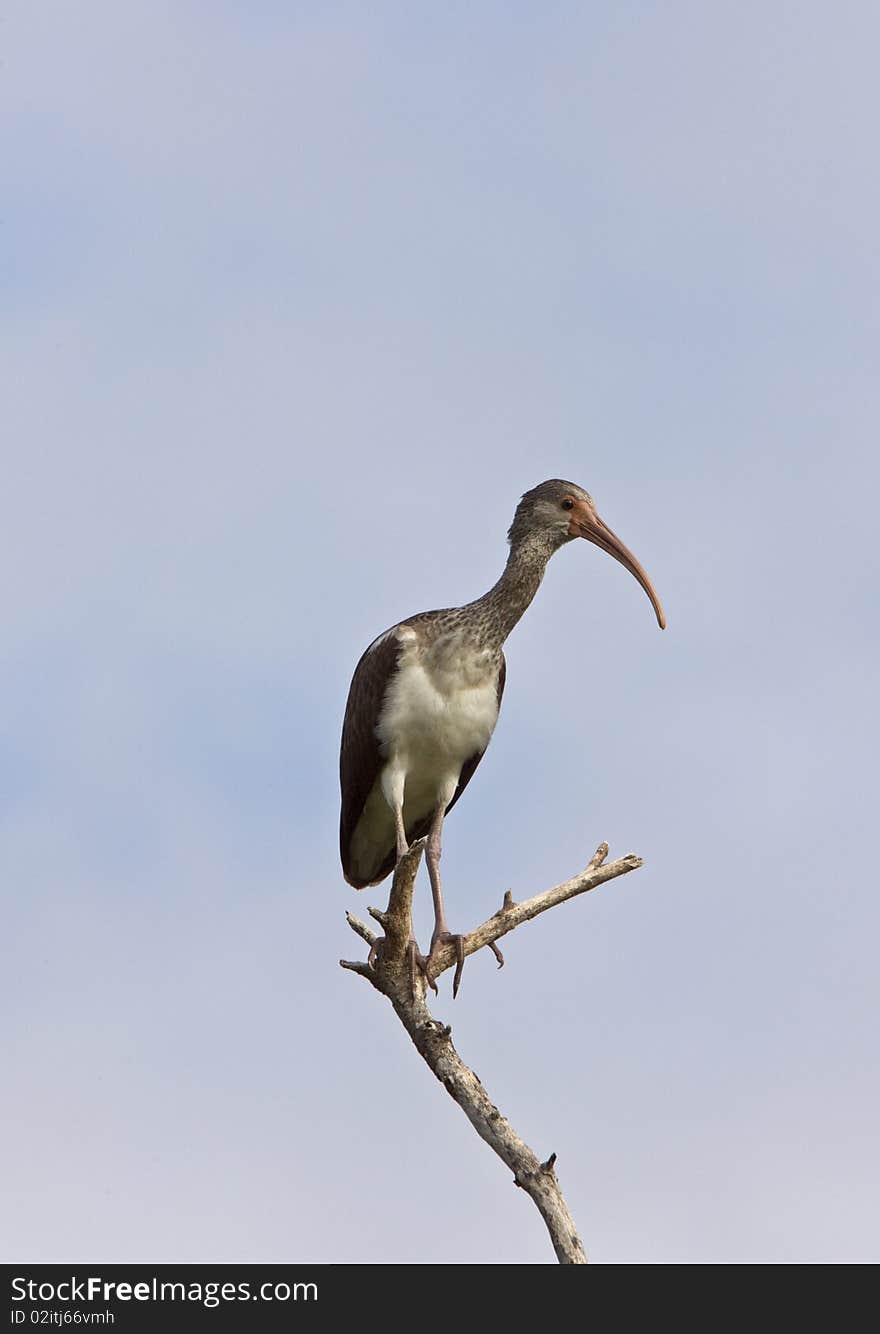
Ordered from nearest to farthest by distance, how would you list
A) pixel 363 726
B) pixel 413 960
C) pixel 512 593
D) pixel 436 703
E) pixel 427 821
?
1. pixel 413 960
2. pixel 436 703
3. pixel 363 726
4. pixel 512 593
5. pixel 427 821

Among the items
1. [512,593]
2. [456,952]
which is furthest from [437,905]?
[512,593]

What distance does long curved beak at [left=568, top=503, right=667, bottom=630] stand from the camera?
14414mm

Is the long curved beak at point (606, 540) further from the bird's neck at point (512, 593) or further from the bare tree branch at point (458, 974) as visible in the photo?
the bare tree branch at point (458, 974)

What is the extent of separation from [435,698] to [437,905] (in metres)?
1.55

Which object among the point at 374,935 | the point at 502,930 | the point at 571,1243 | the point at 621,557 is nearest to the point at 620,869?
the point at 502,930

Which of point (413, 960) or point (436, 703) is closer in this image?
point (413, 960)

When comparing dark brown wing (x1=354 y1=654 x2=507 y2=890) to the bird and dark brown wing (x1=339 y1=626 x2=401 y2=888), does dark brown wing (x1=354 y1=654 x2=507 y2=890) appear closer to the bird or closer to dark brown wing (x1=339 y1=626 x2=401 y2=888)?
the bird

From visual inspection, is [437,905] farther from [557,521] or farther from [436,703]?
[557,521]

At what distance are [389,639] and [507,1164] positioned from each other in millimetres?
4222

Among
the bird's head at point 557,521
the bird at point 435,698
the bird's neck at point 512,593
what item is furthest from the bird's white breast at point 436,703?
the bird's head at point 557,521

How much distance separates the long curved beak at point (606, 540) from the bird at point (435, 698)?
11mm

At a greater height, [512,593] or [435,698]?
[512,593]

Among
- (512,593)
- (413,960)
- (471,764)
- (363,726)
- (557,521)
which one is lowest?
(413,960)

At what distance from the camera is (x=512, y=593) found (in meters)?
13.9
